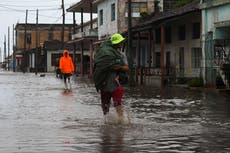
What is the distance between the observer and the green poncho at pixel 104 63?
10695mm

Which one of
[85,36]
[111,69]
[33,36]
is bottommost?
[111,69]

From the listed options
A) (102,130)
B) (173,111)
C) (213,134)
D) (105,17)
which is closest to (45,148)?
(102,130)

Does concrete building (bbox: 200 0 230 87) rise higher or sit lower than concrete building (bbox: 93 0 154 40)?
lower

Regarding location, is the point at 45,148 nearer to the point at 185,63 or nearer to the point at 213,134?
the point at 213,134

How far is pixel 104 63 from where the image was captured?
1072 centimetres

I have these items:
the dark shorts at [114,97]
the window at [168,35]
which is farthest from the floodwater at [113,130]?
the window at [168,35]

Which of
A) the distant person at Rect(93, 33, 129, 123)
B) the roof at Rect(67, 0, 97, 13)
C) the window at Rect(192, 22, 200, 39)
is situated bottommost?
the distant person at Rect(93, 33, 129, 123)

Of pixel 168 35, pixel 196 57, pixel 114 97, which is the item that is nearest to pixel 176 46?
pixel 168 35

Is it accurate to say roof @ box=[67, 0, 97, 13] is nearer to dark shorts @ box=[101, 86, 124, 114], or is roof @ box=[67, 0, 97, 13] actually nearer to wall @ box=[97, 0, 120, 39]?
wall @ box=[97, 0, 120, 39]

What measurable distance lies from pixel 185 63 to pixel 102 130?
24.7m

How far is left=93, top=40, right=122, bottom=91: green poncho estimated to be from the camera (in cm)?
1070

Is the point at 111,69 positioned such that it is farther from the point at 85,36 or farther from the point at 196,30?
the point at 85,36

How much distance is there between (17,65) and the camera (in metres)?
114

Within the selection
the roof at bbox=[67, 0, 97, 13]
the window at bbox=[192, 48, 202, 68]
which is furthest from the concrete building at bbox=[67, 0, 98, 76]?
the window at bbox=[192, 48, 202, 68]
